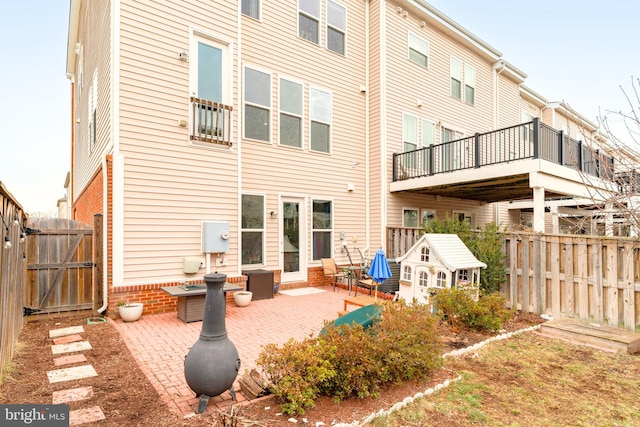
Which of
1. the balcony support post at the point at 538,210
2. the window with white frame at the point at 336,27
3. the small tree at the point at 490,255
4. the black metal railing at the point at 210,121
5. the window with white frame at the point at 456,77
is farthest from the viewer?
the window with white frame at the point at 456,77

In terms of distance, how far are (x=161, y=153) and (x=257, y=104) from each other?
2956mm

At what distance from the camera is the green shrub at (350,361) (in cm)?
302

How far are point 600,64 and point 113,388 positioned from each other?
12.0 m

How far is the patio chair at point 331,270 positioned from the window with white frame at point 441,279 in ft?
10.9

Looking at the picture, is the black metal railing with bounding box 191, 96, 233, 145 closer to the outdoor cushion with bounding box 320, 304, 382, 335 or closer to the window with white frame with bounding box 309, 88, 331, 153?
the window with white frame with bounding box 309, 88, 331, 153

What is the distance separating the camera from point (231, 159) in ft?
24.6

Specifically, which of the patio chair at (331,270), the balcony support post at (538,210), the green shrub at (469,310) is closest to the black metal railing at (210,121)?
the patio chair at (331,270)

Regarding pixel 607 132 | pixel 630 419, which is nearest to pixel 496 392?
pixel 630 419

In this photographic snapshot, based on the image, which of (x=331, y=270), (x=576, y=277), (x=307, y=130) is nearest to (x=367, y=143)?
(x=307, y=130)

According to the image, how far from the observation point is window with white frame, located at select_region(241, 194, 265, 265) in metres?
8.27

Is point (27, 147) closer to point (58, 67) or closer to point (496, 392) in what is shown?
point (58, 67)

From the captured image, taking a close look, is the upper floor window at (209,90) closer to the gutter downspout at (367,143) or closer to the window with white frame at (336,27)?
the window with white frame at (336,27)

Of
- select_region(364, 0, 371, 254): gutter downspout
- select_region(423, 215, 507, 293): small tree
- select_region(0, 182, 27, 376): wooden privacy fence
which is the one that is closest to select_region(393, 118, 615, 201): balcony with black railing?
select_region(364, 0, 371, 254): gutter downspout

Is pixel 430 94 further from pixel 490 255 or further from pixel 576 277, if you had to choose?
pixel 576 277
